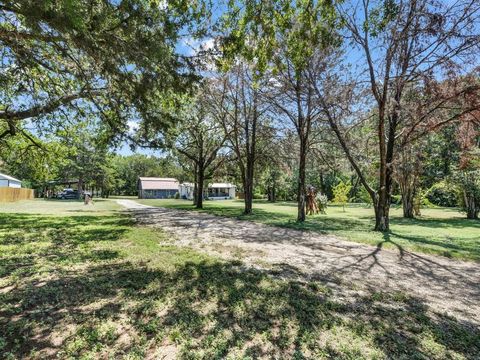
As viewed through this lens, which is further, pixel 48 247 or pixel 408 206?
pixel 408 206

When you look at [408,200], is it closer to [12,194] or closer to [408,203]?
[408,203]

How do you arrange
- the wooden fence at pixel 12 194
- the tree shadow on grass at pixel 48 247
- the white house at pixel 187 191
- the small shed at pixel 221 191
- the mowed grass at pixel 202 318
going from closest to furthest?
1. the mowed grass at pixel 202 318
2. the tree shadow on grass at pixel 48 247
3. the wooden fence at pixel 12 194
4. the white house at pixel 187 191
5. the small shed at pixel 221 191

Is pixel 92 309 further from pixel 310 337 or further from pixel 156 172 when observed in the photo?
pixel 156 172

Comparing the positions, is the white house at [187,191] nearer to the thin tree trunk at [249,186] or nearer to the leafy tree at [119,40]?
the thin tree trunk at [249,186]

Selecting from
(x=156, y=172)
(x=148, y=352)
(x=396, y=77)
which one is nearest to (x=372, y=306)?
(x=148, y=352)

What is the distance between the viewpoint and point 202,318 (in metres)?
3.28

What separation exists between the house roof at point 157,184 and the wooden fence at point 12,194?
766 inches

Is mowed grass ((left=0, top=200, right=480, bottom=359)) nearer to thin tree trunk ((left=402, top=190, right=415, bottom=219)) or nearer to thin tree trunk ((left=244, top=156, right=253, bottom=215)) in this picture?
thin tree trunk ((left=244, top=156, right=253, bottom=215))

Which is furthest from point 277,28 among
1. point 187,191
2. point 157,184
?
point 157,184

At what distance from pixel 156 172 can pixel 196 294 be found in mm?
67876

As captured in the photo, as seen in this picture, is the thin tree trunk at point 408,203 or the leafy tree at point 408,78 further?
the thin tree trunk at point 408,203

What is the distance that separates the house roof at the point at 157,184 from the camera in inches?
2183

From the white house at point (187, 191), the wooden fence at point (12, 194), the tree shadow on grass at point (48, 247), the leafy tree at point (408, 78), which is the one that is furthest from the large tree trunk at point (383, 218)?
the white house at point (187, 191)

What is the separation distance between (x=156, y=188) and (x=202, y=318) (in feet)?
181
